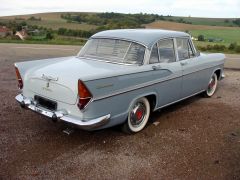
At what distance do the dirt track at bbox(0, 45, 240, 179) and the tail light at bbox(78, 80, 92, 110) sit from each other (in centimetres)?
72

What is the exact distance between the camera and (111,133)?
5.13 metres

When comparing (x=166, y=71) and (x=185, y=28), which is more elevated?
(x=166, y=71)

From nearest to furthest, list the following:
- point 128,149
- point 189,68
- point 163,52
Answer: point 128,149 → point 163,52 → point 189,68

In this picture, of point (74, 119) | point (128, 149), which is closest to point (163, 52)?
point (128, 149)

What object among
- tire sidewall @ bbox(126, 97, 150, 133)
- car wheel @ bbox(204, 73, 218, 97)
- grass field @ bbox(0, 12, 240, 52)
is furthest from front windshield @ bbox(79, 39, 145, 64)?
grass field @ bbox(0, 12, 240, 52)

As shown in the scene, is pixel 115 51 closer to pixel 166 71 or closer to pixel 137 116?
pixel 166 71

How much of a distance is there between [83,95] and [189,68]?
2747mm

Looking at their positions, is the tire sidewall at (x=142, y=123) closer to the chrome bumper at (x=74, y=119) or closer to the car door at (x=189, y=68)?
the chrome bumper at (x=74, y=119)

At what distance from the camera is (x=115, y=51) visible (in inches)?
211

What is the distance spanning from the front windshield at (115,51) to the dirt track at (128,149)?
115 centimetres

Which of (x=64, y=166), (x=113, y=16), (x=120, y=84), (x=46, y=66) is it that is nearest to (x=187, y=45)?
(x=120, y=84)

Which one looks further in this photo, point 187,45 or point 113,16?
point 113,16

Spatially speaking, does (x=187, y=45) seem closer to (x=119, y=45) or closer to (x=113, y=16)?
(x=119, y=45)

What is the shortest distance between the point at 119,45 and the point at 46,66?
1.27 meters
